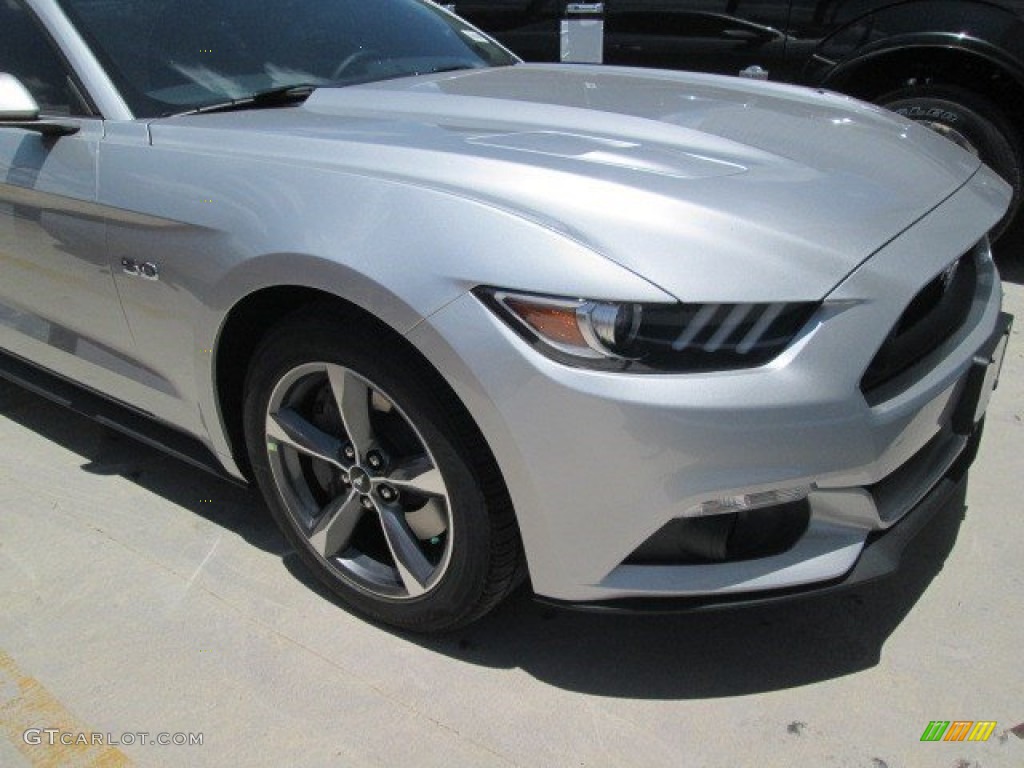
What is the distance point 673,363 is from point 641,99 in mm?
1161

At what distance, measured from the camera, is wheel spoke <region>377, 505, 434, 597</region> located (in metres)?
2.18

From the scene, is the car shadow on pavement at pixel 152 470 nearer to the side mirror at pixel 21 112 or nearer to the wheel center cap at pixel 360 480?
the wheel center cap at pixel 360 480

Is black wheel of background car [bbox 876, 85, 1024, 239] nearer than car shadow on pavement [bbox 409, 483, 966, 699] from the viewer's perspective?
No

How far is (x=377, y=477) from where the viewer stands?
2199 mm

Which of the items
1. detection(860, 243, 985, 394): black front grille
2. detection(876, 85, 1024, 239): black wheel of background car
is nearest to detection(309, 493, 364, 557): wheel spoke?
detection(860, 243, 985, 394): black front grille

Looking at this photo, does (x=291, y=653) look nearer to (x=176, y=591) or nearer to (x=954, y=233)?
(x=176, y=591)

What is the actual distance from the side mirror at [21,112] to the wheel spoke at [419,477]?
1.35 metres

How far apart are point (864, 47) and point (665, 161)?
2885 millimetres

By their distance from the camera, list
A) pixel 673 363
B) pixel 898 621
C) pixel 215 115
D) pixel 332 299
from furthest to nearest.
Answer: pixel 215 115, pixel 898 621, pixel 332 299, pixel 673 363

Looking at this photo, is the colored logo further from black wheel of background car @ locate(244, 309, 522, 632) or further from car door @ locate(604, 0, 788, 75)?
car door @ locate(604, 0, 788, 75)

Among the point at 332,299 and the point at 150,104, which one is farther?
the point at 150,104

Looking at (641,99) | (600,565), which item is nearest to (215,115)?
(641,99)

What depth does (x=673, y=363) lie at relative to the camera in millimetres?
1740

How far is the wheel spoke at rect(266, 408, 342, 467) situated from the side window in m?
1.07
